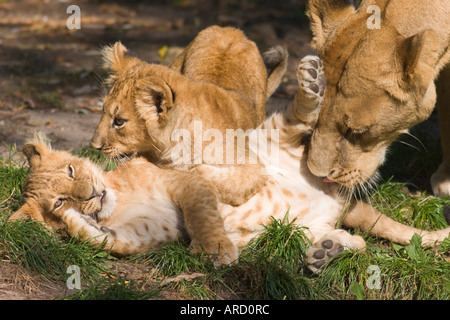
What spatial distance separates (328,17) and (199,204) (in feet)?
5.62

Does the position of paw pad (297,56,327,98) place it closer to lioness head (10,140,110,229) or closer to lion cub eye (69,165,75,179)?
lioness head (10,140,110,229)

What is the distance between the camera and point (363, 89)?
407 centimetres

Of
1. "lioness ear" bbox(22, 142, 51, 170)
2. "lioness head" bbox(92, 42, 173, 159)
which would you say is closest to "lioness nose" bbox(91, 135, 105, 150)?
"lioness head" bbox(92, 42, 173, 159)

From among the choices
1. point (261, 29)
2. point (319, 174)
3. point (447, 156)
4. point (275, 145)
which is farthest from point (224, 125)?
point (261, 29)

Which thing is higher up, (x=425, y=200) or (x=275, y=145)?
(x=275, y=145)

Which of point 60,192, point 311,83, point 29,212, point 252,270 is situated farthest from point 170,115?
point 252,270

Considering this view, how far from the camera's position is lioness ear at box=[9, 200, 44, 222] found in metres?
4.35

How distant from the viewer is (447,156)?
5.65 metres

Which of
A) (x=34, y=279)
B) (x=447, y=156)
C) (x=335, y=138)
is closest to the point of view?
(x=34, y=279)

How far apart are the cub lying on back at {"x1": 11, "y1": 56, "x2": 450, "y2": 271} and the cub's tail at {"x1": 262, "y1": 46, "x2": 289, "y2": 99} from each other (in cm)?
158

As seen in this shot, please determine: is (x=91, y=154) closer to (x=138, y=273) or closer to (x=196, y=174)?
(x=196, y=174)

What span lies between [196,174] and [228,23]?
20.8 ft

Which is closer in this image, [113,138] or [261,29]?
[113,138]

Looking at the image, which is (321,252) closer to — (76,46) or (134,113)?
(134,113)
